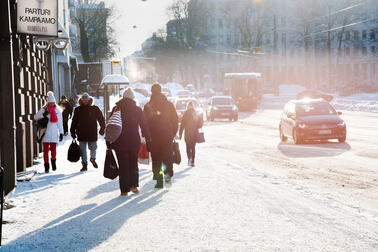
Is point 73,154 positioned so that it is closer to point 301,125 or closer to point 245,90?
point 301,125

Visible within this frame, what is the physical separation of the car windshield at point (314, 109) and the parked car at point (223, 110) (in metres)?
15.2

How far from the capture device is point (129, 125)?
9.43m

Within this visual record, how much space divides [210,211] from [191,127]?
243 inches

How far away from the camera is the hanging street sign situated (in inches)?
448

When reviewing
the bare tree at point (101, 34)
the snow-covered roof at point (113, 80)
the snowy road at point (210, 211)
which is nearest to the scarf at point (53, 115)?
the snowy road at point (210, 211)

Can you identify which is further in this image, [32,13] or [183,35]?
[183,35]

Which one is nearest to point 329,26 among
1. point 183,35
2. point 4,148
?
point 183,35

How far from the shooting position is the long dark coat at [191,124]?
1376 centimetres

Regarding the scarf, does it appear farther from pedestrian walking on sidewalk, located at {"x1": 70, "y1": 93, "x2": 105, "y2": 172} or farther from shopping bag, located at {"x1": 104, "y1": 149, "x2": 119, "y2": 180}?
shopping bag, located at {"x1": 104, "y1": 149, "x2": 119, "y2": 180}

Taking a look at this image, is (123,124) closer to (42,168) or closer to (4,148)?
(4,148)

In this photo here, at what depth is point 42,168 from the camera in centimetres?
1373

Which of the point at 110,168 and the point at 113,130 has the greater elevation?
the point at 113,130

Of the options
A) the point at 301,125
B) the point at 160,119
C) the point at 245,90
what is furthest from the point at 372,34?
the point at 160,119

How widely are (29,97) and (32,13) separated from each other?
3951 mm
